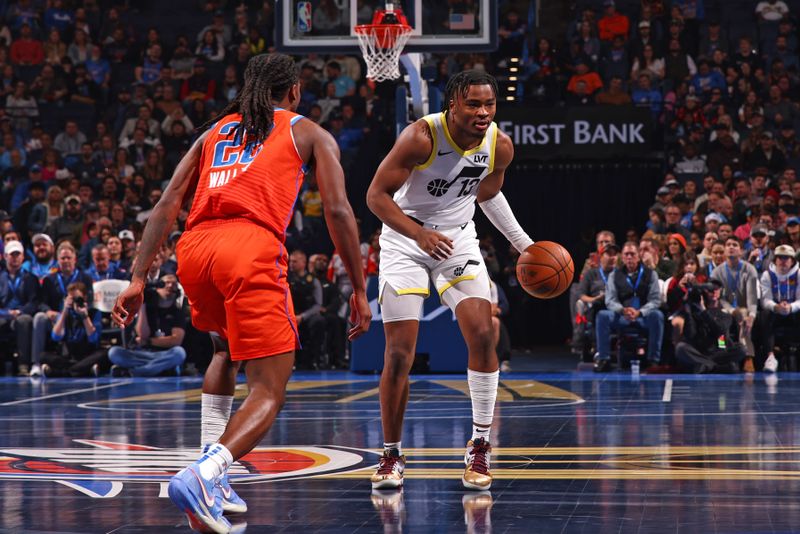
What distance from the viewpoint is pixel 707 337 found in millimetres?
13492

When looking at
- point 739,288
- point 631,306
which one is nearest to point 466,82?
point 631,306

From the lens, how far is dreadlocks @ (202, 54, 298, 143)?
16.4 feet

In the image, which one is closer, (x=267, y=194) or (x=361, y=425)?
(x=267, y=194)

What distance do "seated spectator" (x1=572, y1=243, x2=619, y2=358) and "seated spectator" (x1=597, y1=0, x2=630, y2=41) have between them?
6.37m

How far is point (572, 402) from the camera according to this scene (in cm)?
1023

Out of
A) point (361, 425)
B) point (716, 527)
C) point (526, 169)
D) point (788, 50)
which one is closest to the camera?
point (716, 527)

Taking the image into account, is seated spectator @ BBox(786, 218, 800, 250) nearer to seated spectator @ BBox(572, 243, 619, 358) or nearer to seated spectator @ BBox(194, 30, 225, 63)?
seated spectator @ BBox(572, 243, 619, 358)

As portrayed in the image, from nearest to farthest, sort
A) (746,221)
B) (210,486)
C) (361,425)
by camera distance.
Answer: (210,486)
(361,425)
(746,221)

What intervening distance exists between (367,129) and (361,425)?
10114mm

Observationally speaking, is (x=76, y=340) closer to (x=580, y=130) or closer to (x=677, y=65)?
(x=580, y=130)

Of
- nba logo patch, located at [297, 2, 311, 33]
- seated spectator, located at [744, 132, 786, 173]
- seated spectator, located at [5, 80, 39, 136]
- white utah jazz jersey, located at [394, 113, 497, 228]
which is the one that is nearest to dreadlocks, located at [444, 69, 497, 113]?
white utah jazz jersey, located at [394, 113, 497, 228]

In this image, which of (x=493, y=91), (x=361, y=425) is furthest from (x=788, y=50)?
(x=493, y=91)

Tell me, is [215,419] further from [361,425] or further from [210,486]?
[361,425]

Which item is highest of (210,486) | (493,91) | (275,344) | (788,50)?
(788,50)
